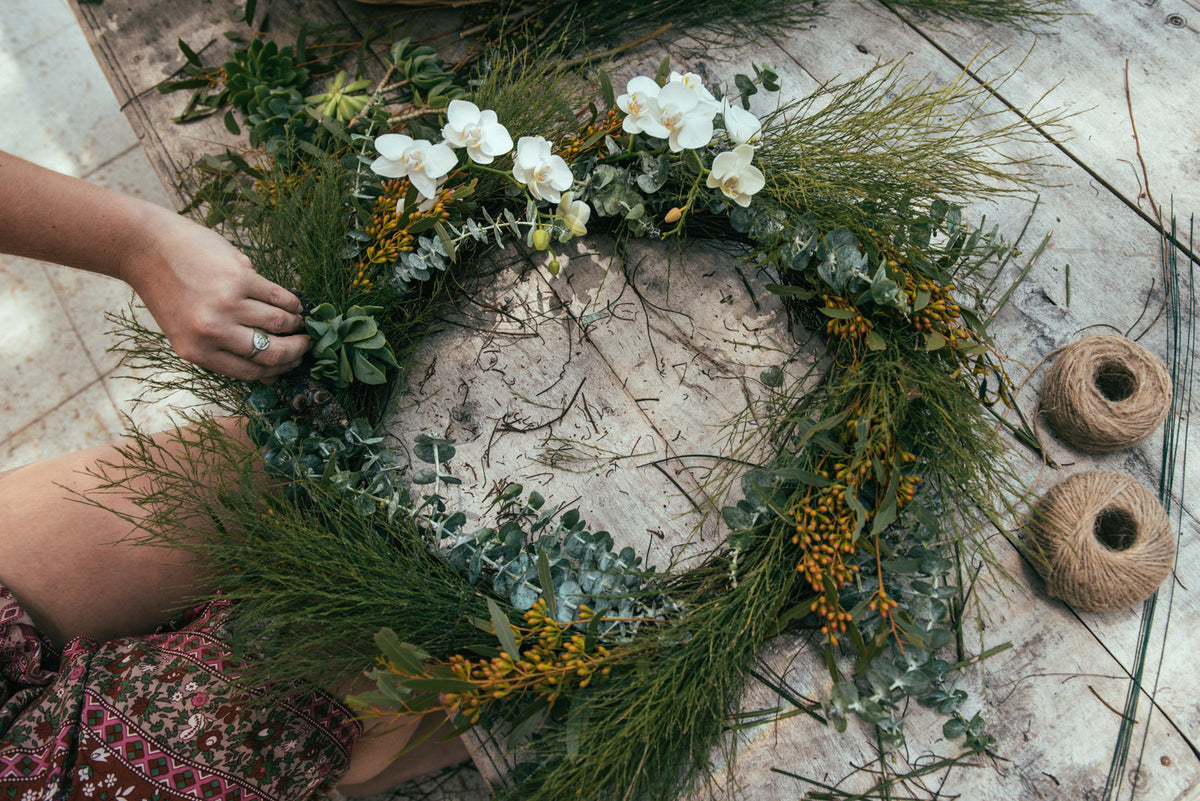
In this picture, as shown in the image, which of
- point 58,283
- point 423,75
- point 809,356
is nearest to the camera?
point 809,356

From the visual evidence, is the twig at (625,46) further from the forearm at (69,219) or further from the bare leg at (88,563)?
the bare leg at (88,563)

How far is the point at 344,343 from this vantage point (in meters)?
1.11

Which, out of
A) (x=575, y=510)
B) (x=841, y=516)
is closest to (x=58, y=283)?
(x=575, y=510)

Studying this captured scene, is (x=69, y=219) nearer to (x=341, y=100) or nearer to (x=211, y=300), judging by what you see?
(x=211, y=300)

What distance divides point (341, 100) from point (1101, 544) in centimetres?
149

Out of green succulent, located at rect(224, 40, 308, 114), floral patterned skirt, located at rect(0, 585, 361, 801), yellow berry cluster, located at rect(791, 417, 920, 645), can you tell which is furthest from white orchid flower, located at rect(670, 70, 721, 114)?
floral patterned skirt, located at rect(0, 585, 361, 801)

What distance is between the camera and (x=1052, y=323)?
1255 millimetres

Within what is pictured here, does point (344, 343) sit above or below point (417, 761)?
above

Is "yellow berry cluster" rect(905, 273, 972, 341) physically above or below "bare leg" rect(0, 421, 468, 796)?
Answer: above

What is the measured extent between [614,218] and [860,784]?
972 millimetres

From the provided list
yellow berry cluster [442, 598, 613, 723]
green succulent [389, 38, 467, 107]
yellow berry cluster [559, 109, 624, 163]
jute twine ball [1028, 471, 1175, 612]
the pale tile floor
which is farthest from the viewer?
the pale tile floor

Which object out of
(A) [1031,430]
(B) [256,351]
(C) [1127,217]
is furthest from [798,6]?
(B) [256,351]

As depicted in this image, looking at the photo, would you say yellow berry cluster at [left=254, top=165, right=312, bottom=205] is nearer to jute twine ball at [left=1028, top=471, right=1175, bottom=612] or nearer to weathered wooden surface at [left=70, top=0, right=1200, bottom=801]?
weathered wooden surface at [left=70, top=0, right=1200, bottom=801]

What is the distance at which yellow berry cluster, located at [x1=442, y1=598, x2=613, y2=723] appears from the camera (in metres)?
0.97
